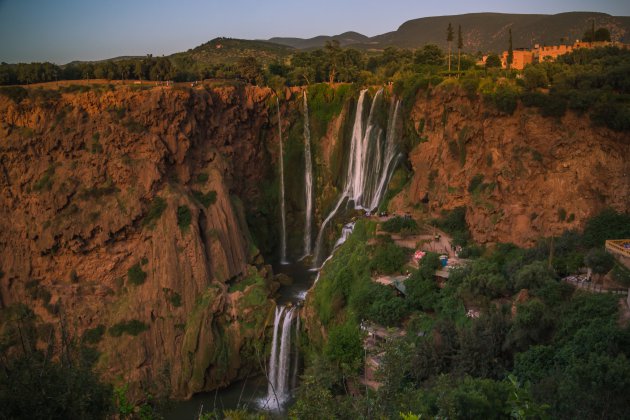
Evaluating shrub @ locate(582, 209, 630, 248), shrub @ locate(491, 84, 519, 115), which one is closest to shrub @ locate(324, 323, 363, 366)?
shrub @ locate(582, 209, 630, 248)

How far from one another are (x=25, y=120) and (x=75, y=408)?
1224 inches

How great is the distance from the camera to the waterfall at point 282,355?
30.3 meters

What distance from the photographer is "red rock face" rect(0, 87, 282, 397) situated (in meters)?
32.8

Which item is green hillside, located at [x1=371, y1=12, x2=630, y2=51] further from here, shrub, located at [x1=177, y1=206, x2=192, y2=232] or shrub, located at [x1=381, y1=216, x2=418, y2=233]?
shrub, located at [x1=177, y1=206, x2=192, y2=232]

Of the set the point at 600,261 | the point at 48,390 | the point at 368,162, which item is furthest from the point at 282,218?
the point at 48,390

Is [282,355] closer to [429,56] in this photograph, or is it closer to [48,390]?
[48,390]

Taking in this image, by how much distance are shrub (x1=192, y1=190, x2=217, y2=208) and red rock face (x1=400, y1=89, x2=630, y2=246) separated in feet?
40.5

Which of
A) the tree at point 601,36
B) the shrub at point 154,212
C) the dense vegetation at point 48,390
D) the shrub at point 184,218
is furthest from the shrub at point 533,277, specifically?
the tree at point 601,36

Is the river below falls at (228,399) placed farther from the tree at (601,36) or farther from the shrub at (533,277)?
the tree at (601,36)

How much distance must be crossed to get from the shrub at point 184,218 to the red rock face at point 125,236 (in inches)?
4.7

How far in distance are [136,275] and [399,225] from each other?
1556cm

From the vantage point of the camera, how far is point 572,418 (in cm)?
1540

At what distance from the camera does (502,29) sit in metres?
90.2

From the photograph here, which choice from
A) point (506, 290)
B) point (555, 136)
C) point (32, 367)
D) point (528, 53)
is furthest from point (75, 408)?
point (528, 53)
